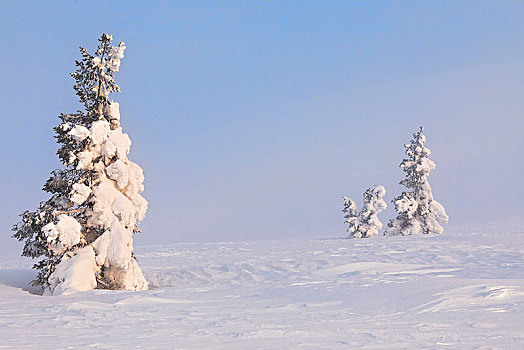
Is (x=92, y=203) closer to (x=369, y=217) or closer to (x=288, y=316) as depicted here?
(x=288, y=316)

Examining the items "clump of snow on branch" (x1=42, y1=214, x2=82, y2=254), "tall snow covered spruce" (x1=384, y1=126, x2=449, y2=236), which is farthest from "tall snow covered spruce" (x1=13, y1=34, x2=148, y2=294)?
"tall snow covered spruce" (x1=384, y1=126, x2=449, y2=236)

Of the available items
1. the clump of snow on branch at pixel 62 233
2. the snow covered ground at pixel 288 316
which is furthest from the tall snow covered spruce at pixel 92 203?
the snow covered ground at pixel 288 316

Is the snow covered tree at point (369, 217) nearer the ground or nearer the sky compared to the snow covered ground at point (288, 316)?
nearer the sky

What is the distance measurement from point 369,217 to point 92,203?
3338 centimetres

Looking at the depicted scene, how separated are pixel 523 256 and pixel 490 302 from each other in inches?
456

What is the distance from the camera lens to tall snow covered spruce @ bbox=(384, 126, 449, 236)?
4006cm

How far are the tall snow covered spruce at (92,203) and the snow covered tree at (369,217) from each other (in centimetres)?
3123

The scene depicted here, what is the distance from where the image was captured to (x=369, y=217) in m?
43.9

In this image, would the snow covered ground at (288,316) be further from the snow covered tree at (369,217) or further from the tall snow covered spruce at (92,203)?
the snow covered tree at (369,217)

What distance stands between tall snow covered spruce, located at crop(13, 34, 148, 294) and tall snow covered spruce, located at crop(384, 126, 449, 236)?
29.5 meters

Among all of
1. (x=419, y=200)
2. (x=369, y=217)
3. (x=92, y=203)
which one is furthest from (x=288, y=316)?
(x=369, y=217)

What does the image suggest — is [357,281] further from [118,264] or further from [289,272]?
[118,264]

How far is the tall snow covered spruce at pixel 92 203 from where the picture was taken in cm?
1355

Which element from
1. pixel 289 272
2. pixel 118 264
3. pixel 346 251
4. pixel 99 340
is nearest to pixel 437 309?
Answer: pixel 99 340
